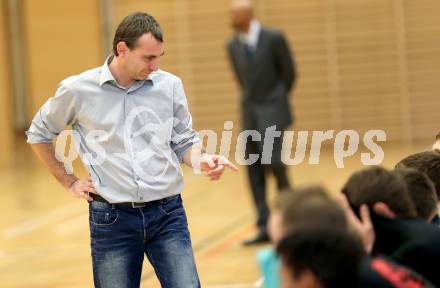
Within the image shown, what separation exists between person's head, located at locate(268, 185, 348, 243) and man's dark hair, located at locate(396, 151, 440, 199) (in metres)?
1.58

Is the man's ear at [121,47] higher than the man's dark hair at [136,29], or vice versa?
the man's dark hair at [136,29]

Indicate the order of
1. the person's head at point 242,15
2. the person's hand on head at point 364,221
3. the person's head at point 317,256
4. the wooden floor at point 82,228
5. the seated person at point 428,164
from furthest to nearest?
the person's head at point 242,15 < the wooden floor at point 82,228 < the seated person at point 428,164 < the person's hand on head at point 364,221 < the person's head at point 317,256

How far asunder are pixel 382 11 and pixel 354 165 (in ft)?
15.1

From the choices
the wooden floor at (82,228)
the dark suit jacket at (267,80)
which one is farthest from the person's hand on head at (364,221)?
the dark suit jacket at (267,80)

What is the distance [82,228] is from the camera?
11.5 meters

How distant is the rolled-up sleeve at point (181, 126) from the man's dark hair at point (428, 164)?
109cm

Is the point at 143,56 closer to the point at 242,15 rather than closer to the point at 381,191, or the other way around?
the point at 381,191

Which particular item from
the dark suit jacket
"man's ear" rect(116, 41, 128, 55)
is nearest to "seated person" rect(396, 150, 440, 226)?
"man's ear" rect(116, 41, 128, 55)

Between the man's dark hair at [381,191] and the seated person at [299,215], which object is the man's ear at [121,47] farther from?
the seated person at [299,215]

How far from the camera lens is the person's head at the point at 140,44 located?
4.61m

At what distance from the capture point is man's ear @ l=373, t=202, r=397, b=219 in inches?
130

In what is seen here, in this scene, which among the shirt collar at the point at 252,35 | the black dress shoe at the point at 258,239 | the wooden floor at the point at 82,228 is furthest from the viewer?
the shirt collar at the point at 252,35

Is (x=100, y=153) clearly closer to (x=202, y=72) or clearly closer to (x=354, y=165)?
(x=354, y=165)

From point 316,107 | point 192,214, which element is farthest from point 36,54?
point 192,214
